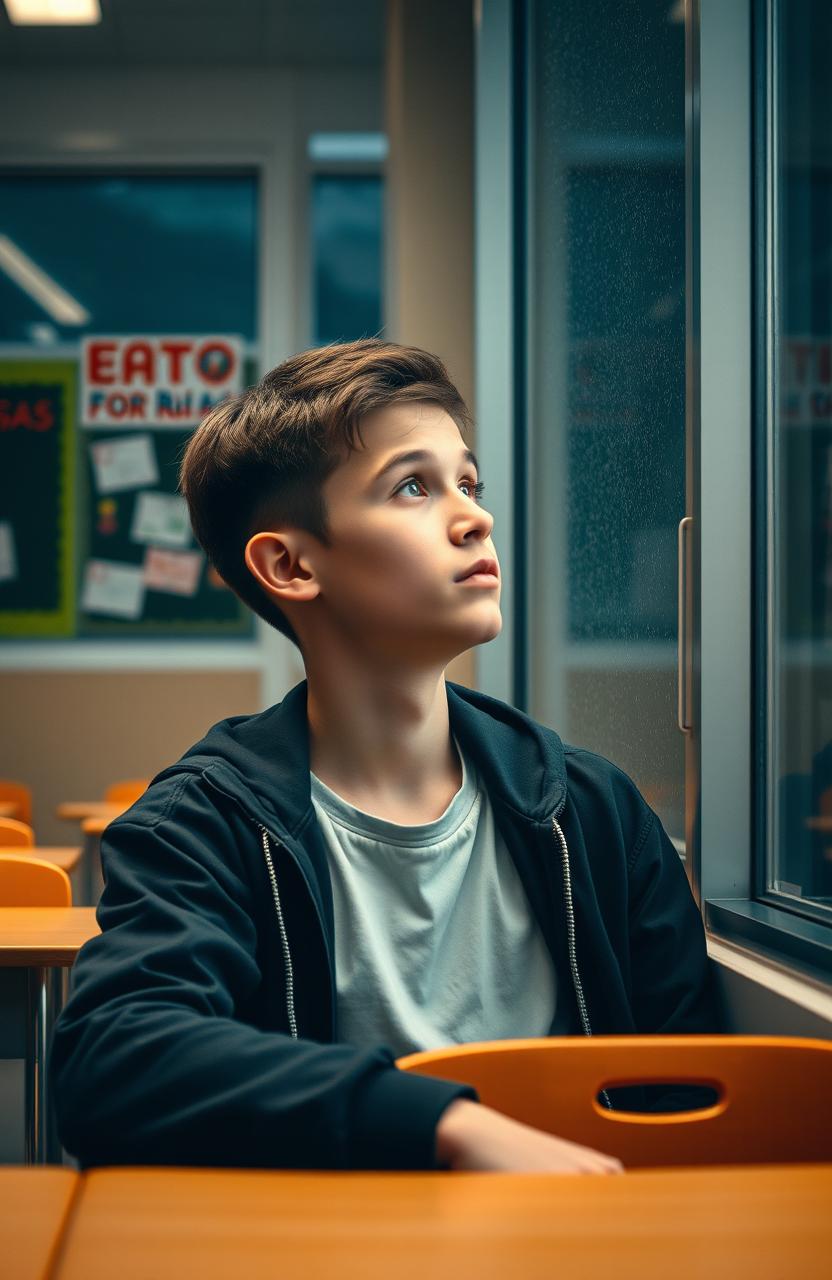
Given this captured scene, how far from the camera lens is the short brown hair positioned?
1221 mm

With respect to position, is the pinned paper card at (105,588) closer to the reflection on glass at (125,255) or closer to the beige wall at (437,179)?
the reflection on glass at (125,255)

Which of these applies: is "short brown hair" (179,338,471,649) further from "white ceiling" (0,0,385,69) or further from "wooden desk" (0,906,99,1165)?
"white ceiling" (0,0,385,69)

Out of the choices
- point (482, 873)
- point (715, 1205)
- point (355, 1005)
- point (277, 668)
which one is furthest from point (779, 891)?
point (277, 668)

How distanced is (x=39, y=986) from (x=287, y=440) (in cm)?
90

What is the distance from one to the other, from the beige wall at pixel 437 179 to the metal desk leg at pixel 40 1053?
2186 mm

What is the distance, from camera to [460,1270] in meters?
0.48

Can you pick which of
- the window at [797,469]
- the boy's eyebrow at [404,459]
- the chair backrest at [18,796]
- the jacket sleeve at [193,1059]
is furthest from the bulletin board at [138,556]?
the jacket sleeve at [193,1059]

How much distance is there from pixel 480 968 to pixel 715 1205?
606 mm

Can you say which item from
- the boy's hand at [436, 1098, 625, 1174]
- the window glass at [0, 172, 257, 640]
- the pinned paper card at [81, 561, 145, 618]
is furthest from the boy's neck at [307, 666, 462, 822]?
the pinned paper card at [81, 561, 145, 618]

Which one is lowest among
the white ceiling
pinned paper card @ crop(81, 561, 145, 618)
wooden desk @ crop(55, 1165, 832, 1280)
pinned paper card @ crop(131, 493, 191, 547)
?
wooden desk @ crop(55, 1165, 832, 1280)

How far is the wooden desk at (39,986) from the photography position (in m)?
1.64

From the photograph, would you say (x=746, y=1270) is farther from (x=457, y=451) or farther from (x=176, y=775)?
(x=457, y=451)

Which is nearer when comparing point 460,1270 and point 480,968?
point 460,1270

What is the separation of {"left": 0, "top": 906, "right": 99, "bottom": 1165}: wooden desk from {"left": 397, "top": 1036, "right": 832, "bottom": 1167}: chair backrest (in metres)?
0.91
